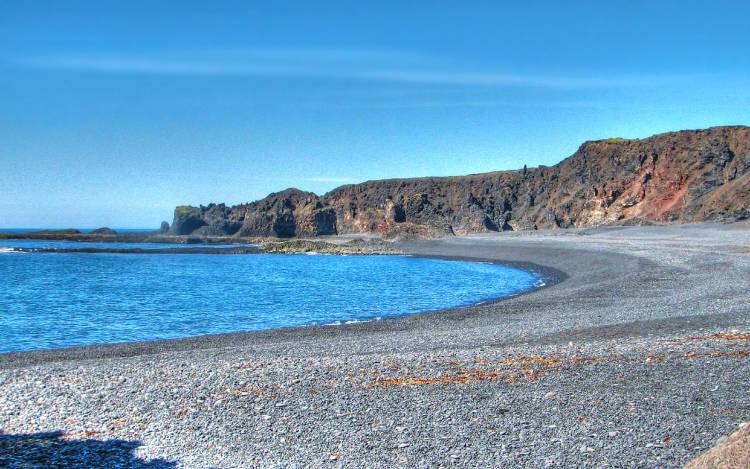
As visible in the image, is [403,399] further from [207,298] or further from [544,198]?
[544,198]

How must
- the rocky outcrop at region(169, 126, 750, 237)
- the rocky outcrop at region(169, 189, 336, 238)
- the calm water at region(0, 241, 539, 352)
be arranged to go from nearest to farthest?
the calm water at region(0, 241, 539, 352), the rocky outcrop at region(169, 126, 750, 237), the rocky outcrop at region(169, 189, 336, 238)

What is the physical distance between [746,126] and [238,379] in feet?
273

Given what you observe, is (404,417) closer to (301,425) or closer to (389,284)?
(301,425)

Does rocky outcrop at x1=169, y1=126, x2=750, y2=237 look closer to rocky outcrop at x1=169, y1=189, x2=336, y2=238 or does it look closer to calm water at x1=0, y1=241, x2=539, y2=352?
rocky outcrop at x1=169, y1=189, x2=336, y2=238

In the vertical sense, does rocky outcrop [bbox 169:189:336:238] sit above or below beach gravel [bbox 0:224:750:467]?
above

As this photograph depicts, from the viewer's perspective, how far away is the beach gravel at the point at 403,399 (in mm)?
6980

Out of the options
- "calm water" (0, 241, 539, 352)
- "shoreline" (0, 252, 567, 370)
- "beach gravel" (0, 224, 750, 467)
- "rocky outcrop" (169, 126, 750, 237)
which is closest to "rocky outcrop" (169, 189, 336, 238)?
"rocky outcrop" (169, 126, 750, 237)

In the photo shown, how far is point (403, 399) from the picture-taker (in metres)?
8.85

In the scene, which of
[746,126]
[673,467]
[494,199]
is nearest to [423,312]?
[673,467]

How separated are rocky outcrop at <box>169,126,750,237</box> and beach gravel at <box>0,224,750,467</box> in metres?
52.7

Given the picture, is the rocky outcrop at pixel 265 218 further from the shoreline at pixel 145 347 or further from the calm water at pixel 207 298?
the shoreline at pixel 145 347

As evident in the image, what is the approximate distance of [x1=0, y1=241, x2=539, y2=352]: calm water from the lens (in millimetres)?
20844

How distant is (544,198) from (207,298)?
83014 millimetres

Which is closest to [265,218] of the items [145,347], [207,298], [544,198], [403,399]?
[544,198]
